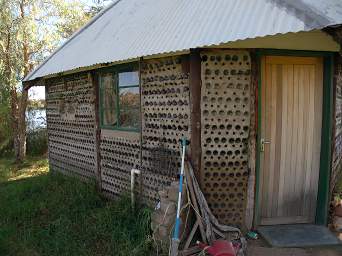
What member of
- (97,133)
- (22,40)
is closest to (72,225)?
(97,133)

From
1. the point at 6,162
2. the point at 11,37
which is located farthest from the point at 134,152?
the point at 6,162

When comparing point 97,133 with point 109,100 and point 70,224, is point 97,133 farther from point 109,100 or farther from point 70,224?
point 70,224

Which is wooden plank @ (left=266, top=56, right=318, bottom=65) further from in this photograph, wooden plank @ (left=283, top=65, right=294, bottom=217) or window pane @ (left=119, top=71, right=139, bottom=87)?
window pane @ (left=119, top=71, right=139, bottom=87)

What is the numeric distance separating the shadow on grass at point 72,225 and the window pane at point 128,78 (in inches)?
83.4

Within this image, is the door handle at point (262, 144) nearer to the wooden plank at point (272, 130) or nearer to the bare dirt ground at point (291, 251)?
the wooden plank at point (272, 130)

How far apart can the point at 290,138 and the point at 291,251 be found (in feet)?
5.56

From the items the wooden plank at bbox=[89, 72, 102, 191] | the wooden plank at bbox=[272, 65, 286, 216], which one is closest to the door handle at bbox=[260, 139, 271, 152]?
the wooden plank at bbox=[272, 65, 286, 216]

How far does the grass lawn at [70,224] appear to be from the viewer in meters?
5.11

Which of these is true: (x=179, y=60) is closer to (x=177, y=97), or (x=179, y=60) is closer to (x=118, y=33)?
(x=177, y=97)

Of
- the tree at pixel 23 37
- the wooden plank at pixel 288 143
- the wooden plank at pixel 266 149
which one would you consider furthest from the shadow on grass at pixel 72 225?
the tree at pixel 23 37

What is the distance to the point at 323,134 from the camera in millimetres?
5473

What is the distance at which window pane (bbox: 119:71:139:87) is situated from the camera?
6055 millimetres

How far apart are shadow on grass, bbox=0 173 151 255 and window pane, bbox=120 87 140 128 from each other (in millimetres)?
1410

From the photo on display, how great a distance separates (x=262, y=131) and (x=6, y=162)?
12017 millimetres
